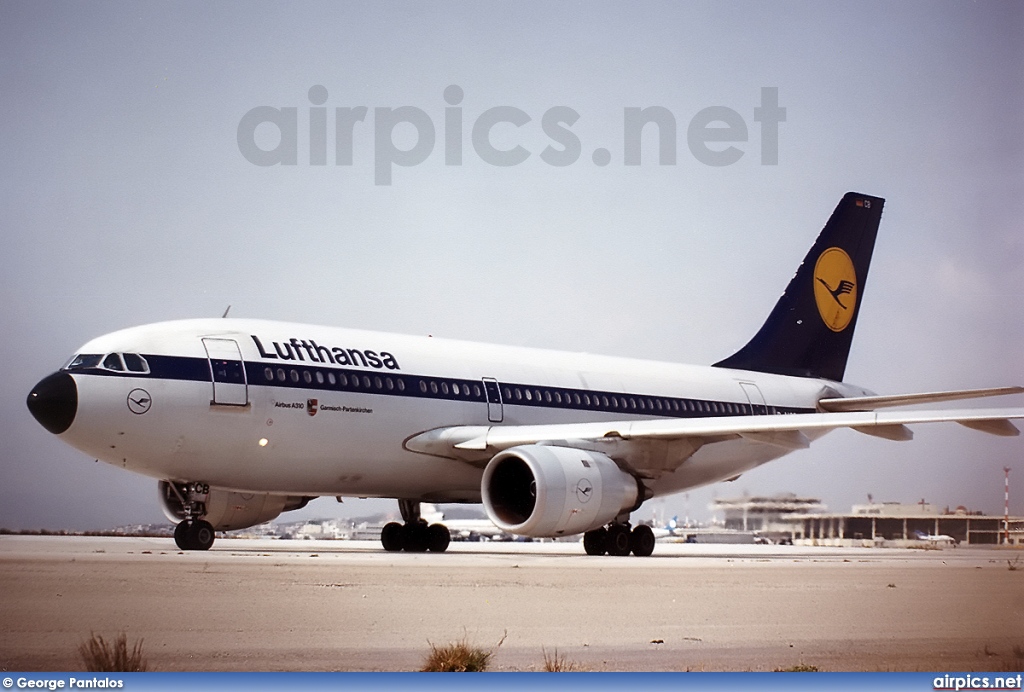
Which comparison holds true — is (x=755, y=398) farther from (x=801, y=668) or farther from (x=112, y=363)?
(x=801, y=668)

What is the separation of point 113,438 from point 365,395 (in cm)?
365

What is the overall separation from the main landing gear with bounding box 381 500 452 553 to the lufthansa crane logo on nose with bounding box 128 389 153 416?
224 inches

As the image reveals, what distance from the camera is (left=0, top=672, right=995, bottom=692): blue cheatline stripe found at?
278 inches

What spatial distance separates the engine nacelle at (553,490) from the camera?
15461 mm

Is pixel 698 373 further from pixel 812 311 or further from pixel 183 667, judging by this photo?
pixel 183 667

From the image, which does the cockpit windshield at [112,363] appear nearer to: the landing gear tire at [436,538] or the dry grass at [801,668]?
the landing gear tire at [436,538]

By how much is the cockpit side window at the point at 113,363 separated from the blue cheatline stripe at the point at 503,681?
7797 millimetres

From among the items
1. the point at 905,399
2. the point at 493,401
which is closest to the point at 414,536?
the point at 493,401

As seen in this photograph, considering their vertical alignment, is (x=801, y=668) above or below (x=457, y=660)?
below

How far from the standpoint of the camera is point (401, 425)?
1720 cm

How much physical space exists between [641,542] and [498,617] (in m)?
10.1

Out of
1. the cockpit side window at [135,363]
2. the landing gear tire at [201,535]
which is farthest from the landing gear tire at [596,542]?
the cockpit side window at [135,363]

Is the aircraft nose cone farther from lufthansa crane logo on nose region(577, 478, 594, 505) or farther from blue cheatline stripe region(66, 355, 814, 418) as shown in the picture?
lufthansa crane logo on nose region(577, 478, 594, 505)

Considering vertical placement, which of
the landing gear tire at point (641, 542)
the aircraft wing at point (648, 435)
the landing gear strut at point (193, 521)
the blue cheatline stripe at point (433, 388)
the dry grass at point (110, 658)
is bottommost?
the landing gear tire at point (641, 542)
